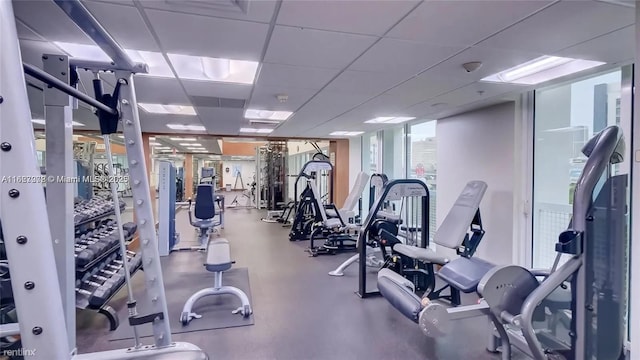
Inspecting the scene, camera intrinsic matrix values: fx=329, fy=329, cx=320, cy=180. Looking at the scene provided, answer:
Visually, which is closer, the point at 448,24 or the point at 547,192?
the point at 448,24

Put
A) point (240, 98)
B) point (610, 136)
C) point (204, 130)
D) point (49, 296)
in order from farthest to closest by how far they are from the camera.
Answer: point (204, 130), point (240, 98), point (610, 136), point (49, 296)

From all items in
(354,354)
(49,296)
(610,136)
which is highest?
(610,136)

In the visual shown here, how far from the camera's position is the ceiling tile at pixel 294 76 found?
2734 millimetres

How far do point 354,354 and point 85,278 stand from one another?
7.78 feet

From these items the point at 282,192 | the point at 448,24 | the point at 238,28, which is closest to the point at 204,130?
the point at 282,192

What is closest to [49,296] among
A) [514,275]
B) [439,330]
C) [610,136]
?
[439,330]

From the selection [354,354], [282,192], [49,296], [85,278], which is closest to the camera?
[49,296]

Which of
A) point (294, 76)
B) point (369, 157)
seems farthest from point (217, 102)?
point (369, 157)

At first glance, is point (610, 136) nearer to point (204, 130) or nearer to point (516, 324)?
point (516, 324)

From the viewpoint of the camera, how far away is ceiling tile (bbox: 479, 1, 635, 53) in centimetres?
173

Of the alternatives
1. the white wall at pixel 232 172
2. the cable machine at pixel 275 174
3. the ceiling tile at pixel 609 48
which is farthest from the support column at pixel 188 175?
the ceiling tile at pixel 609 48

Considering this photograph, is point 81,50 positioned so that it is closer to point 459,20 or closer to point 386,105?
point 459,20

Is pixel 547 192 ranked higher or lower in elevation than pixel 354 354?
higher

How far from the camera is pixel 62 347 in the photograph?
81 centimetres
